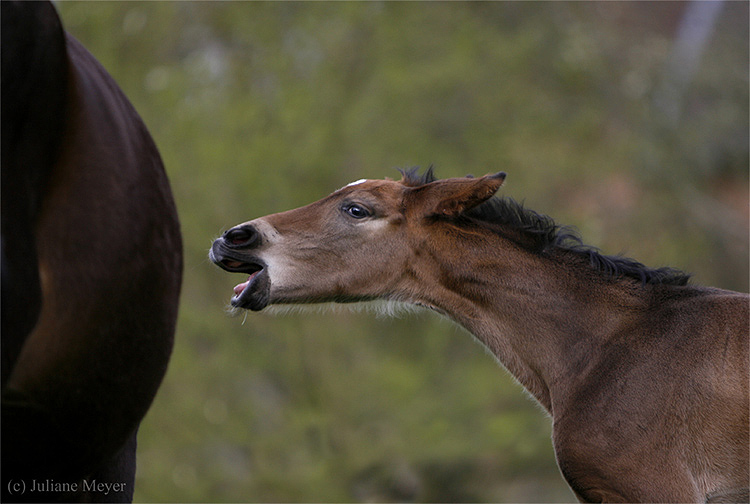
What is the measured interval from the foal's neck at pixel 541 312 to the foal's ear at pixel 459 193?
0.32 meters

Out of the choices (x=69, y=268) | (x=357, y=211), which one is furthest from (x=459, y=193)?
(x=69, y=268)

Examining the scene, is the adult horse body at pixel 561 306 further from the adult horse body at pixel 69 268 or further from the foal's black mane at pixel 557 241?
the adult horse body at pixel 69 268

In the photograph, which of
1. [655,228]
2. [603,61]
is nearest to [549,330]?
[655,228]

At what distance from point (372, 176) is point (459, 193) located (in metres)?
7.32

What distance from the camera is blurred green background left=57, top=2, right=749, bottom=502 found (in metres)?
10.8

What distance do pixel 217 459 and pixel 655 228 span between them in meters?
7.26

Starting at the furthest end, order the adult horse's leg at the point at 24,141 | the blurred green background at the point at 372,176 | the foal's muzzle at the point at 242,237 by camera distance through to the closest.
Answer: the blurred green background at the point at 372,176 < the foal's muzzle at the point at 242,237 < the adult horse's leg at the point at 24,141

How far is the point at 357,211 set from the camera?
4.33 m

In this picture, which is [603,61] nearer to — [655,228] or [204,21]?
[655,228]

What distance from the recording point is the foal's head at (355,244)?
418 centimetres

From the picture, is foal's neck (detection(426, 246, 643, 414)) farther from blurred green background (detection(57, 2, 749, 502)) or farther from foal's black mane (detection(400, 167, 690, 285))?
blurred green background (detection(57, 2, 749, 502))

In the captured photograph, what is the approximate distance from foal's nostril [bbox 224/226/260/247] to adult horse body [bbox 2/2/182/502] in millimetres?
1281

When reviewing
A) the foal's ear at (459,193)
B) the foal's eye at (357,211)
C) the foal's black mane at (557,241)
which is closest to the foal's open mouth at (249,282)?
the foal's eye at (357,211)

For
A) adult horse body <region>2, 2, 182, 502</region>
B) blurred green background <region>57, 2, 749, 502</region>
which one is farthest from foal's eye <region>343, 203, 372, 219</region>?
blurred green background <region>57, 2, 749, 502</region>
